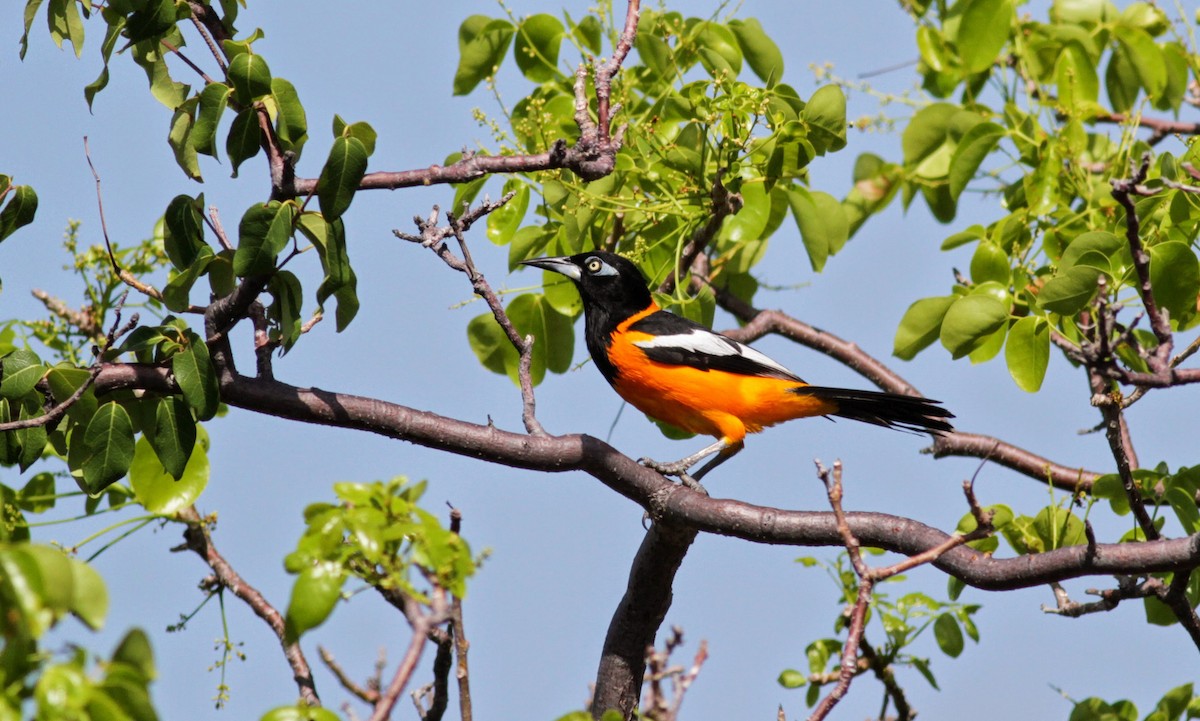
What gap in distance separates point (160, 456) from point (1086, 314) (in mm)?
2844

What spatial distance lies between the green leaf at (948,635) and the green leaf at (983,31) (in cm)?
231

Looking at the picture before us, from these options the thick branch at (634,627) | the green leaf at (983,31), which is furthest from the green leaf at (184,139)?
the green leaf at (983,31)

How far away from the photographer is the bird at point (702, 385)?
201 inches

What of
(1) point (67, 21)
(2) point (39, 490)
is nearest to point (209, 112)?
(1) point (67, 21)

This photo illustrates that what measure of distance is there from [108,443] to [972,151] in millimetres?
3195

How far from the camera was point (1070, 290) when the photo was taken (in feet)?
11.2

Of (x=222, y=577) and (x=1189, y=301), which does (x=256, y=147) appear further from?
(x=1189, y=301)

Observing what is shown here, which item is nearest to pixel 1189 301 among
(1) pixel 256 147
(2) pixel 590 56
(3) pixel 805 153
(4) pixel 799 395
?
(3) pixel 805 153

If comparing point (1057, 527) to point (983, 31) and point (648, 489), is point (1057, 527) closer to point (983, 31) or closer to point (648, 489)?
point (648, 489)

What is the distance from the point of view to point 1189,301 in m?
3.57

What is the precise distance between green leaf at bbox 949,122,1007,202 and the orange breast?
1.11 metres

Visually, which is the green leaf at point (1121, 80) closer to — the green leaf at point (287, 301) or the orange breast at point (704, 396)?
the orange breast at point (704, 396)

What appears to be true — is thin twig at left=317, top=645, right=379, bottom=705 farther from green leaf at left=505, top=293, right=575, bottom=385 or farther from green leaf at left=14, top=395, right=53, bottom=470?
green leaf at left=505, top=293, right=575, bottom=385

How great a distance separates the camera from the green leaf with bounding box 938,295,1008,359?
3.94 m
